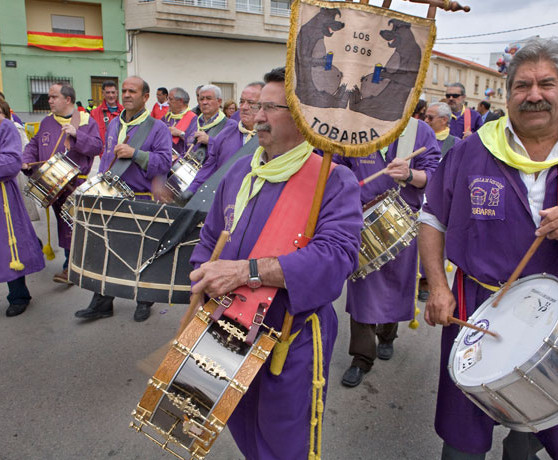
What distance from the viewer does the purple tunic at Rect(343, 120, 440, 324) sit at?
3615 millimetres

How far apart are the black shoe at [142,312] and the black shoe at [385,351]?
2294 mm

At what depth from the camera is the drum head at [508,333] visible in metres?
1.75

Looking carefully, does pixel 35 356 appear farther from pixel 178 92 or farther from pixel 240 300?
pixel 178 92

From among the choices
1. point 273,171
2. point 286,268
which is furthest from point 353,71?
point 286,268

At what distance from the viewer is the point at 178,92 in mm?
8547

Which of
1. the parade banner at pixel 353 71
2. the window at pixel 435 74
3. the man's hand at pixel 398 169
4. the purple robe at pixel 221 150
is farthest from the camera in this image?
the window at pixel 435 74

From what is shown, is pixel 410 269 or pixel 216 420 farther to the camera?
pixel 410 269

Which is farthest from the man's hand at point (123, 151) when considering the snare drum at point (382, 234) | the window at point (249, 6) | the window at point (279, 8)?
the window at point (279, 8)

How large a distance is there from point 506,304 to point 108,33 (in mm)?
23960

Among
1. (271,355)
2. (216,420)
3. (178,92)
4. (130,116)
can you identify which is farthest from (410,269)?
(178,92)

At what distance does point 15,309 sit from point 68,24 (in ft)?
70.8

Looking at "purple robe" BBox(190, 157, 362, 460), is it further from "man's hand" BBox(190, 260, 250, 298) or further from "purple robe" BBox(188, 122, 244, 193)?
"purple robe" BBox(188, 122, 244, 193)

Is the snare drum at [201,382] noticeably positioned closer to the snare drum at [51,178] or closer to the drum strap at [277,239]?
the drum strap at [277,239]

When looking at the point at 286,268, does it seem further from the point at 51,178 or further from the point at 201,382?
the point at 51,178
